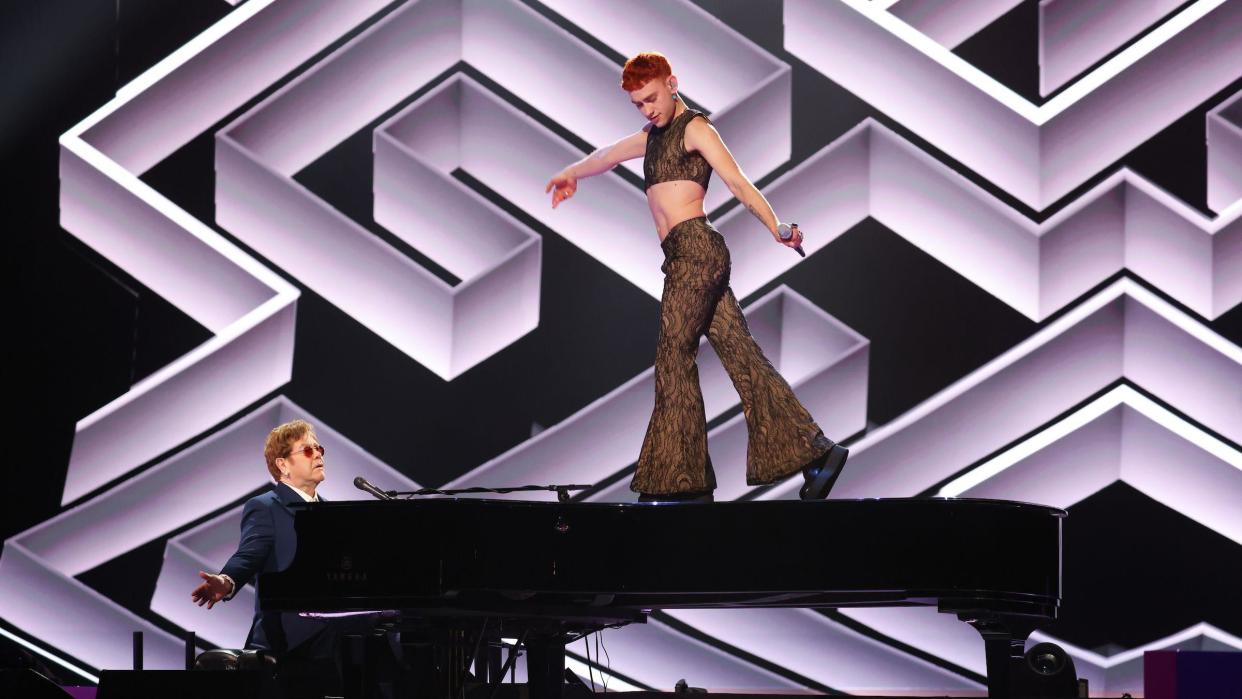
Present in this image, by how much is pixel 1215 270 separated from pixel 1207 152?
1.46ft

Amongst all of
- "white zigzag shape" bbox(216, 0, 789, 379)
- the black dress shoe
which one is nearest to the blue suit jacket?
the black dress shoe

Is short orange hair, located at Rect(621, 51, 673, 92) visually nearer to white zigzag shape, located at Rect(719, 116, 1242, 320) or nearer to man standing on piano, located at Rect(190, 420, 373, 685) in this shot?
man standing on piano, located at Rect(190, 420, 373, 685)

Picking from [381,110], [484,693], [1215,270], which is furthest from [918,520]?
[381,110]

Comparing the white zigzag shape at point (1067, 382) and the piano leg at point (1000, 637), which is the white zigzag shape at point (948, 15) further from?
the piano leg at point (1000, 637)

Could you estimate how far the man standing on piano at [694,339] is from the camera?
3.57 metres

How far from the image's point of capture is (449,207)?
5.55m

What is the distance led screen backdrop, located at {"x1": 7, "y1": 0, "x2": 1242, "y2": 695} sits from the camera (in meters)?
5.29

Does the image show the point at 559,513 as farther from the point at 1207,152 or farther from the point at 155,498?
the point at 1207,152

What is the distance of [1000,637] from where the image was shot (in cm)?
333

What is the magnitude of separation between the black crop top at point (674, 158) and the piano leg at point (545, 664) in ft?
4.20

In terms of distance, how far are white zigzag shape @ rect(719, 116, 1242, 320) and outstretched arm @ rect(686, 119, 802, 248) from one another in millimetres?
1743

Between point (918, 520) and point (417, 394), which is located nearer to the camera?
point (918, 520)

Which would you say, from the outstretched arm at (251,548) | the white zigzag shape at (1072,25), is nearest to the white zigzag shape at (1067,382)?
the white zigzag shape at (1072,25)

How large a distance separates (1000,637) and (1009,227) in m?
2.40
